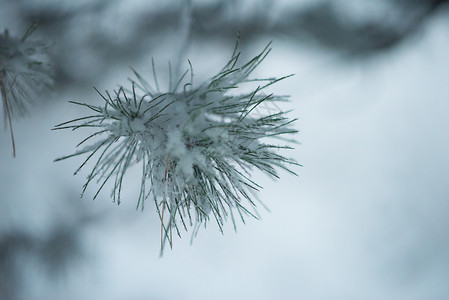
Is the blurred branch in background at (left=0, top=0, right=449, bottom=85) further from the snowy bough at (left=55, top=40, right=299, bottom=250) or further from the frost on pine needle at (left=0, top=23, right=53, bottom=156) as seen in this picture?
Result: the snowy bough at (left=55, top=40, right=299, bottom=250)

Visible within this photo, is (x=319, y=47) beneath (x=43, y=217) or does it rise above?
above

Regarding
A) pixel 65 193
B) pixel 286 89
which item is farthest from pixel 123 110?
pixel 65 193

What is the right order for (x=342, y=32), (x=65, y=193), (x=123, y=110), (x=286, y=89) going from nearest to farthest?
(x=123, y=110)
(x=342, y=32)
(x=286, y=89)
(x=65, y=193)

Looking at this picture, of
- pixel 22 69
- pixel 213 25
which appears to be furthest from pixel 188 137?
pixel 213 25

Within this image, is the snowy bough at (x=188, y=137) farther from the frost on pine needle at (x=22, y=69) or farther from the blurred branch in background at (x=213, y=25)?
the blurred branch in background at (x=213, y=25)

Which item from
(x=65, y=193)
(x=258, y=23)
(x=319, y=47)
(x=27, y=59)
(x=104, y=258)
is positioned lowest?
(x=104, y=258)

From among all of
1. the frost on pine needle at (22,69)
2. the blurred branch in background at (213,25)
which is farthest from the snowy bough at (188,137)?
the blurred branch in background at (213,25)

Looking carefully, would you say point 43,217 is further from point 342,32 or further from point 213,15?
point 342,32

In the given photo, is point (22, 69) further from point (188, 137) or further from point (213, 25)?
point (213, 25)

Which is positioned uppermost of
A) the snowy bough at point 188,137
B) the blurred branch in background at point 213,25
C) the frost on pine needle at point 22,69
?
the blurred branch in background at point 213,25
